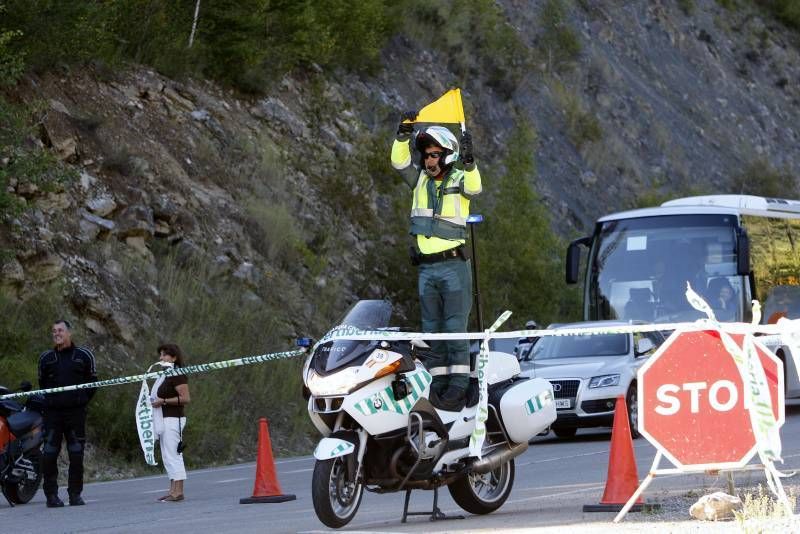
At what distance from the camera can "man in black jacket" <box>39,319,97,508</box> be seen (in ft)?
48.0

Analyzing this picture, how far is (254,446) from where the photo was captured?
890 inches

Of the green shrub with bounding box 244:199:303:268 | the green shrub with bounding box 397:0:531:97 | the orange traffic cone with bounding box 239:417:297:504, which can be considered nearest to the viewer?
the orange traffic cone with bounding box 239:417:297:504

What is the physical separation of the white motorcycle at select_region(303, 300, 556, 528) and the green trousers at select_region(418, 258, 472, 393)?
161mm

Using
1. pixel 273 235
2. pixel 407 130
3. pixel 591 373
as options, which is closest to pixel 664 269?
pixel 591 373

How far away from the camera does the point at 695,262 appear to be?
24.1 meters

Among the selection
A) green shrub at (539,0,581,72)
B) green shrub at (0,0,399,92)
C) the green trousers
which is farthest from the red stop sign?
green shrub at (539,0,581,72)

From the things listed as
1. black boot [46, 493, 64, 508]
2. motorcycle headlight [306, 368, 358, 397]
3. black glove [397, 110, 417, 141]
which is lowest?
black boot [46, 493, 64, 508]

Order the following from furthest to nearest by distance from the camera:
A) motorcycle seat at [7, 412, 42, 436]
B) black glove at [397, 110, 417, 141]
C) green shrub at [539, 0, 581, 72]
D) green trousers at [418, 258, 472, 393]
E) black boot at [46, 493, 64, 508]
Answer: green shrub at [539, 0, 581, 72]
motorcycle seat at [7, 412, 42, 436]
black boot at [46, 493, 64, 508]
black glove at [397, 110, 417, 141]
green trousers at [418, 258, 472, 393]

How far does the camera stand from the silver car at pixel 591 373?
2088 cm

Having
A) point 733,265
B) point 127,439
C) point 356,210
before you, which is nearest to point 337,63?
point 356,210

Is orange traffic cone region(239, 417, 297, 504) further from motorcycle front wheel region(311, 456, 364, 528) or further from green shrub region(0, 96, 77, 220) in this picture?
green shrub region(0, 96, 77, 220)

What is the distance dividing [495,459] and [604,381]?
33.8 feet

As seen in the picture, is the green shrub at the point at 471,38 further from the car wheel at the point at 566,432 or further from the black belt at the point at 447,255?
the black belt at the point at 447,255

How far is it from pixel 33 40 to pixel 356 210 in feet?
30.7
